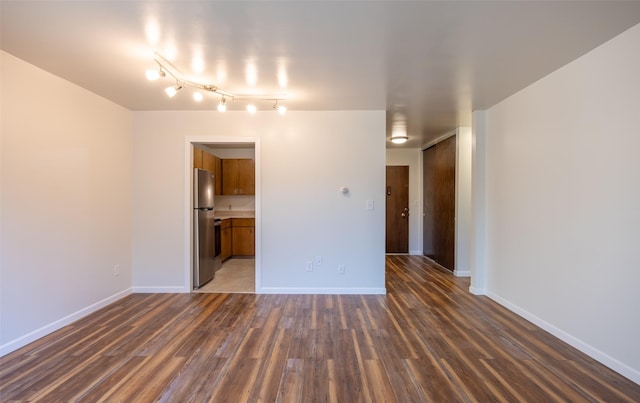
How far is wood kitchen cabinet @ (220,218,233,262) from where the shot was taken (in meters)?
5.59

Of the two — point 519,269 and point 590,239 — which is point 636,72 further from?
point 519,269

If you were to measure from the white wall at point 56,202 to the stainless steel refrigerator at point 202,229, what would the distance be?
88cm

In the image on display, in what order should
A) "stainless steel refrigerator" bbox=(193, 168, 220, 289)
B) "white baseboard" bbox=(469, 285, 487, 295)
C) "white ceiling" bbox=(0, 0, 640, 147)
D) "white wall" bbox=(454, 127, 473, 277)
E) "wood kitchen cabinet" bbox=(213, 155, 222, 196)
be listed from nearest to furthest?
"white ceiling" bbox=(0, 0, 640, 147)
"white baseboard" bbox=(469, 285, 487, 295)
"stainless steel refrigerator" bbox=(193, 168, 220, 289)
"white wall" bbox=(454, 127, 473, 277)
"wood kitchen cabinet" bbox=(213, 155, 222, 196)

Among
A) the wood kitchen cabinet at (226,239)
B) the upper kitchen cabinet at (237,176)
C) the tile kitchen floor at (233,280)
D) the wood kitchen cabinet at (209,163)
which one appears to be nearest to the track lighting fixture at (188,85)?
the wood kitchen cabinet at (209,163)

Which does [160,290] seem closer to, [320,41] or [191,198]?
[191,198]

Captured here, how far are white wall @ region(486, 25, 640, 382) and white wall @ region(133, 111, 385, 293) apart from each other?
62.6 inches

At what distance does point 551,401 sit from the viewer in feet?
5.75

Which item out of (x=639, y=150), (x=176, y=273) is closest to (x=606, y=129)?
(x=639, y=150)

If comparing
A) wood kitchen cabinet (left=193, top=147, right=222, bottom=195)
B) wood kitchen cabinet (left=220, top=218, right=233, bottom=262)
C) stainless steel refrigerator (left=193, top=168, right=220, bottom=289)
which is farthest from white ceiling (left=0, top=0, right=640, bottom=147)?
wood kitchen cabinet (left=220, top=218, right=233, bottom=262)

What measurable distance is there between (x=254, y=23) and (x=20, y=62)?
2.24 meters

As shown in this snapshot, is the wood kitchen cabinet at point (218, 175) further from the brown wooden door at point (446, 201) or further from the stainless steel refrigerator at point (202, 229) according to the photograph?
the brown wooden door at point (446, 201)

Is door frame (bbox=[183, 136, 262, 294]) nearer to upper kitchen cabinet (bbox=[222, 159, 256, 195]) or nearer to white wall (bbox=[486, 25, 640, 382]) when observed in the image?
upper kitchen cabinet (bbox=[222, 159, 256, 195])

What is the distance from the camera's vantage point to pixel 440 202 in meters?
5.36

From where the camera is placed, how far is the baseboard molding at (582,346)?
6.39 ft
